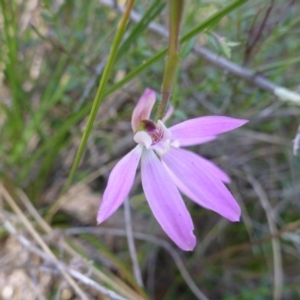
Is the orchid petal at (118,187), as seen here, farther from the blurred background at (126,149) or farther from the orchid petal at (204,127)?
the blurred background at (126,149)

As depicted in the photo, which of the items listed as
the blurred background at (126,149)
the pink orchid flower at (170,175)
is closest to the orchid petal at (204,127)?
the pink orchid flower at (170,175)

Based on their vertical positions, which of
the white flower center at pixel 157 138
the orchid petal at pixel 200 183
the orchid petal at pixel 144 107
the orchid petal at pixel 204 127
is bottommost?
the orchid petal at pixel 200 183

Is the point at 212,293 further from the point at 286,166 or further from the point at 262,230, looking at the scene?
the point at 286,166

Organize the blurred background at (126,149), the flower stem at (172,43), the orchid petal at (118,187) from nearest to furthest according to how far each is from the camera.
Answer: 1. the flower stem at (172,43)
2. the orchid petal at (118,187)
3. the blurred background at (126,149)

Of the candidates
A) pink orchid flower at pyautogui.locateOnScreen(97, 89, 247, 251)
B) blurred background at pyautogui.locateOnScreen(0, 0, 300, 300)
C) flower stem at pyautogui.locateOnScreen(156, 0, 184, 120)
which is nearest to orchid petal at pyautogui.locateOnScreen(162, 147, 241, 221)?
pink orchid flower at pyautogui.locateOnScreen(97, 89, 247, 251)

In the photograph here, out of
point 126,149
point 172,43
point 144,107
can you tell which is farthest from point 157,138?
point 126,149

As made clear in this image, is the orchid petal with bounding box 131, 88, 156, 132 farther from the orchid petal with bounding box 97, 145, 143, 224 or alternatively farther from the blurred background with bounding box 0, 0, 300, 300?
the blurred background with bounding box 0, 0, 300, 300
